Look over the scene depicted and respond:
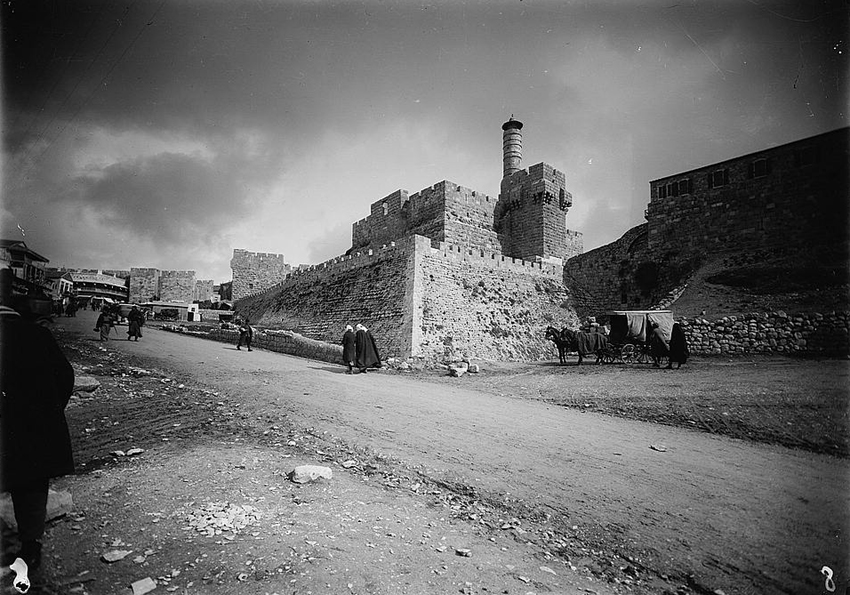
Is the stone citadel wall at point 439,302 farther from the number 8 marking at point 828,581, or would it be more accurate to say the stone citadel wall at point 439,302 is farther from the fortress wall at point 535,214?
the number 8 marking at point 828,581

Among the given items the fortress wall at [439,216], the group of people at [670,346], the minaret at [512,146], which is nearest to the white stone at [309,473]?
the group of people at [670,346]

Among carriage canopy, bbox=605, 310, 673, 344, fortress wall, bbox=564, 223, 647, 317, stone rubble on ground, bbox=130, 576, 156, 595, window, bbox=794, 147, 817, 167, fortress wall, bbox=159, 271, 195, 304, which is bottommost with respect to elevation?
stone rubble on ground, bbox=130, 576, 156, 595

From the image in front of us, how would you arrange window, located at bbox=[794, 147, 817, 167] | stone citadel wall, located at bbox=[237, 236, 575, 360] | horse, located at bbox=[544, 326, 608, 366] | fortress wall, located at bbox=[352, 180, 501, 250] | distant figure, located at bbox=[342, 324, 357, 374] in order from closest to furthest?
distant figure, located at bbox=[342, 324, 357, 374] < horse, located at bbox=[544, 326, 608, 366] < stone citadel wall, located at bbox=[237, 236, 575, 360] < window, located at bbox=[794, 147, 817, 167] < fortress wall, located at bbox=[352, 180, 501, 250]

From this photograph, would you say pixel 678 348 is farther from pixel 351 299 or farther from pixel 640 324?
pixel 351 299

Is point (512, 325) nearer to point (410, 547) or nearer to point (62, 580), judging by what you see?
point (410, 547)

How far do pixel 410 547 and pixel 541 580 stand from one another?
0.90m

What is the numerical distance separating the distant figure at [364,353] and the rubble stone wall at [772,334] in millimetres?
11012

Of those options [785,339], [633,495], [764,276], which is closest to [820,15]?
[633,495]

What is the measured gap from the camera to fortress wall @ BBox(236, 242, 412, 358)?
53.0ft

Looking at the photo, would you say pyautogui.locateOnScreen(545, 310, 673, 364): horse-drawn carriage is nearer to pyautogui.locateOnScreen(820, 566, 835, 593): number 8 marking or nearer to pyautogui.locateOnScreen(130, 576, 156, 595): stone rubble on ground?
pyautogui.locateOnScreen(820, 566, 835, 593): number 8 marking

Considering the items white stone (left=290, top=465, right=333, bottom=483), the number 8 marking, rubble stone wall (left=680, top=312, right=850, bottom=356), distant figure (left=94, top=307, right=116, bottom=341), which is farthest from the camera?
rubble stone wall (left=680, top=312, right=850, bottom=356)

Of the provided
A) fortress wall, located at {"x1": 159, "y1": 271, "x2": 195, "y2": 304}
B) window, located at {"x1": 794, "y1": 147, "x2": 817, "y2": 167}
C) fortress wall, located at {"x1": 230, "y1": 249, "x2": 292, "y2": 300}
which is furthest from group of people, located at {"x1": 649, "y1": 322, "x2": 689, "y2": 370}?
fortress wall, located at {"x1": 230, "y1": 249, "x2": 292, "y2": 300}

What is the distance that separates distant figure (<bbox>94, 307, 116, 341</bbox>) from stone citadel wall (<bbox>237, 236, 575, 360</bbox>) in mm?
9265

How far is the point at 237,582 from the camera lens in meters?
2.30
